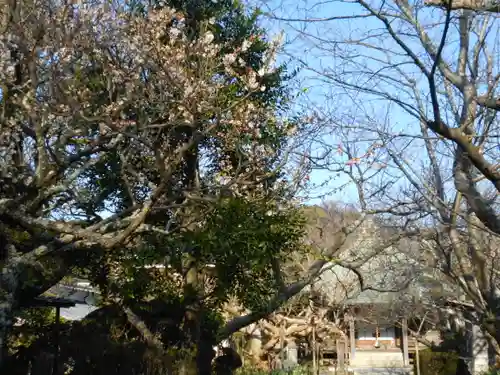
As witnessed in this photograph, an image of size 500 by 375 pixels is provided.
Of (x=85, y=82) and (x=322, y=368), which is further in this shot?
(x=322, y=368)

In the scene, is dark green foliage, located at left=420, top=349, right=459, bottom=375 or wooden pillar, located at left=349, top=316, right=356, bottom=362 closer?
dark green foliage, located at left=420, top=349, right=459, bottom=375

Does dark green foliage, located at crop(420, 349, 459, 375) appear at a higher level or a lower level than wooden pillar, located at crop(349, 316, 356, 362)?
lower

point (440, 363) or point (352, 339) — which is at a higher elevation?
point (352, 339)

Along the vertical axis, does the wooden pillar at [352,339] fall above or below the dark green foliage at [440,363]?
above

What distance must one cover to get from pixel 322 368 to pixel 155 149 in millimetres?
17505

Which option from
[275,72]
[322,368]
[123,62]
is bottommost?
[322,368]

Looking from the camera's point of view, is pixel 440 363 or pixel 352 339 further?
pixel 352 339

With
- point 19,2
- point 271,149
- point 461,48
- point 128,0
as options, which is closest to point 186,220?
point 271,149

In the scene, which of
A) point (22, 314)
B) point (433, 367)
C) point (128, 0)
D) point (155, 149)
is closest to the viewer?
point (155, 149)

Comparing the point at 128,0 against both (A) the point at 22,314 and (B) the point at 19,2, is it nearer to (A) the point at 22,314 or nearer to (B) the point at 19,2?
(B) the point at 19,2

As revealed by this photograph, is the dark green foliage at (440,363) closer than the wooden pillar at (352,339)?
Yes

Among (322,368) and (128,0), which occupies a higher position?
(128,0)

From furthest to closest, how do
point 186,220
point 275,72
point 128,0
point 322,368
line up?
point 322,368 → point 275,72 → point 186,220 → point 128,0

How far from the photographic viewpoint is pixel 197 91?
31.0 feet
